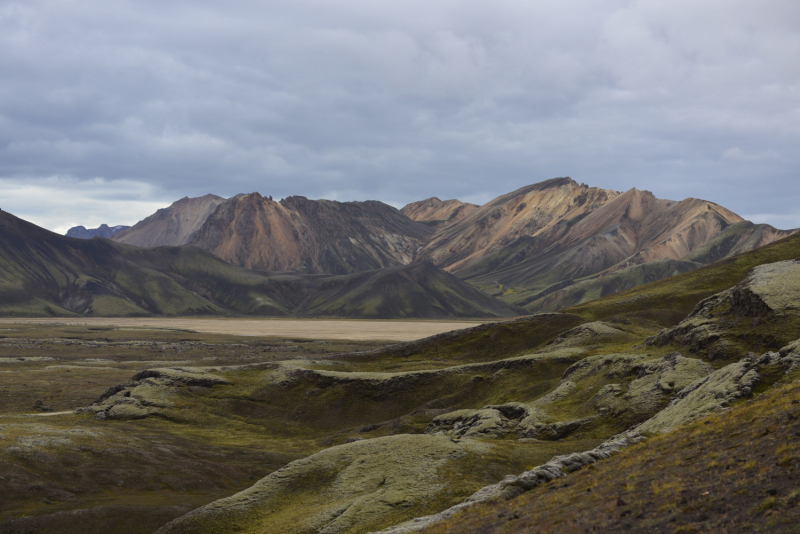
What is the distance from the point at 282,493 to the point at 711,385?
37181mm

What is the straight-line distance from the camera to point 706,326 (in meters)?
71.6

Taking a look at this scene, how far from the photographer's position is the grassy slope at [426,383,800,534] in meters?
20.6

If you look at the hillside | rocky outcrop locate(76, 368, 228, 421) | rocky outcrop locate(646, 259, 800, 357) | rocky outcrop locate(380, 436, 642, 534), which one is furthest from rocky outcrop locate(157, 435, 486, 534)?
rocky outcrop locate(76, 368, 228, 421)

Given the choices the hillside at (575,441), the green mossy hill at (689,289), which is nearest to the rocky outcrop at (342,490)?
the hillside at (575,441)

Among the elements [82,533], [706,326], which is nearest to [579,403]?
[706,326]

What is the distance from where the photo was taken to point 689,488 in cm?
2370

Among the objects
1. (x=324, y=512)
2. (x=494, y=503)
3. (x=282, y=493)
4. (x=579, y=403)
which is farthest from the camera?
(x=579, y=403)

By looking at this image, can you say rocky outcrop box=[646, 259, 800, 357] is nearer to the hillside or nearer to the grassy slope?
the hillside

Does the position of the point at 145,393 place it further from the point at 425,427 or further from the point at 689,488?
the point at 689,488

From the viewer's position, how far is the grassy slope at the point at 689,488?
20.6 metres

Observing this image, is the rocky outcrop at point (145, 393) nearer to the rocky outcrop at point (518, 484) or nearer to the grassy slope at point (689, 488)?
the rocky outcrop at point (518, 484)

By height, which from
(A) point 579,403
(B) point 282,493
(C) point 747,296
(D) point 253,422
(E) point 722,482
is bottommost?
(D) point 253,422

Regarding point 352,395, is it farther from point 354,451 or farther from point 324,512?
point 324,512

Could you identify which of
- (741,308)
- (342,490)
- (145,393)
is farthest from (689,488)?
(145,393)
